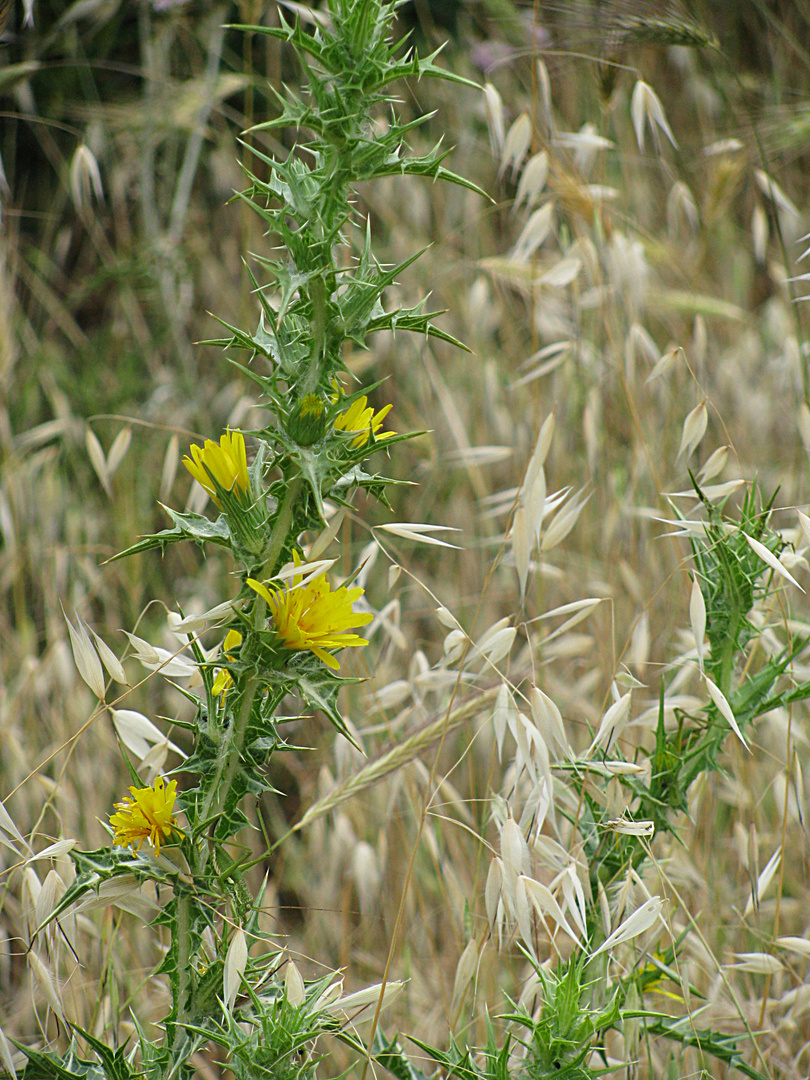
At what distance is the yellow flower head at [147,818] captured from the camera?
70 centimetres

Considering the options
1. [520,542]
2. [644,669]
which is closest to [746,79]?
[644,669]

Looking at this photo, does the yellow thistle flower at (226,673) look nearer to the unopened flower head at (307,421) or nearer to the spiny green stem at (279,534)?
the spiny green stem at (279,534)

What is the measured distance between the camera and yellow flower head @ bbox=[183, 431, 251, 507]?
690 millimetres

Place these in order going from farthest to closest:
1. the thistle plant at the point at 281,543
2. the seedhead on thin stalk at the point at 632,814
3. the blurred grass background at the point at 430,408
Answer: the blurred grass background at the point at 430,408 < the seedhead on thin stalk at the point at 632,814 < the thistle plant at the point at 281,543

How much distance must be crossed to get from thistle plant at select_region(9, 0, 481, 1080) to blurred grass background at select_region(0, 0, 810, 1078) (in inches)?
13.0

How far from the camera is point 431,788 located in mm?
1117

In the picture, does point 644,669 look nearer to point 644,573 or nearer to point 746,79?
point 644,573

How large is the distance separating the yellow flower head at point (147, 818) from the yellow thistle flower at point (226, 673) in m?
0.10

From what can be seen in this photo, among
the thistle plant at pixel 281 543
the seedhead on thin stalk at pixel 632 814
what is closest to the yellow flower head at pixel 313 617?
the thistle plant at pixel 281 543

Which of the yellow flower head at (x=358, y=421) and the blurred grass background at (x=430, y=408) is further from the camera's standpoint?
the blurred grass background at (x=430, y=408)

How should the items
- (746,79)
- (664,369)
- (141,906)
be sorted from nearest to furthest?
(141,906) → (664,369) → (746,79)

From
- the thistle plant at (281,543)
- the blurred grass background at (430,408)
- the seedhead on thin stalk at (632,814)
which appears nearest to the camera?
the thistle plant at (281,543)

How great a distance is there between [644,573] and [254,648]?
1210 millimetres

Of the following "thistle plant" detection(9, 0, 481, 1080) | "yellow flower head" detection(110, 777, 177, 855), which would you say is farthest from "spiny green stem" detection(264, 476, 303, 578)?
"yellow flower head" detection(110, 777, 177, 855)
